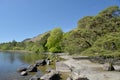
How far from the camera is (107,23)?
95.7ft

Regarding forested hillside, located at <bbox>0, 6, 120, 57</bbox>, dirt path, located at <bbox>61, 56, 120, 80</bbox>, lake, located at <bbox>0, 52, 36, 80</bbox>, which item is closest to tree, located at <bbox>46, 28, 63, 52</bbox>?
lake, located at <bbox>0, 52, 36, 80</bbox>

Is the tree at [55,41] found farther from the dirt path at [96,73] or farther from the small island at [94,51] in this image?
the dirt path at [96,73]

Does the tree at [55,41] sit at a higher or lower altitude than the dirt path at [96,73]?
higher

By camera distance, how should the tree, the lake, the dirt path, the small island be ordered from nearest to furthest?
1. the dirt path
2. the small island
3. the lake
4. the tree

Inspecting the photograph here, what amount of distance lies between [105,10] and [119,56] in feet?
30.3

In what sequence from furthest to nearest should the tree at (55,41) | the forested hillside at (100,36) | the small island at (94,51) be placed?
1. the tree at (55,41)
2. the forested hillside at (100,36)
3. the small island at (94,51)

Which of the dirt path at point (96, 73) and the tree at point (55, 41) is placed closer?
the dirt path at point (96, 73)

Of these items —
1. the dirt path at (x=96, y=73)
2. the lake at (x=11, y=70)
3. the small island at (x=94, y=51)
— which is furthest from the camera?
the lake at (x=11, y=70)

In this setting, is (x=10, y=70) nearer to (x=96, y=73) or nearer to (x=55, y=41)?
(x=96, y=73)

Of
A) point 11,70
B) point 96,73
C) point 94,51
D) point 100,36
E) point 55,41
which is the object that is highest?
point 55,41

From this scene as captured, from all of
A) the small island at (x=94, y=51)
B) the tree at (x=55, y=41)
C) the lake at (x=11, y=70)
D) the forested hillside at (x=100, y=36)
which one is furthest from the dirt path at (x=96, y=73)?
the tree at (x=55, y=41)

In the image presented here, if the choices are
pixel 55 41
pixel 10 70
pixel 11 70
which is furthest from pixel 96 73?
pixel 55 41

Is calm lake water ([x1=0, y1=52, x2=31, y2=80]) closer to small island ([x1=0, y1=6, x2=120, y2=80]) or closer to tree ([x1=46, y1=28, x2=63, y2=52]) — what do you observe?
small island ([x1=0, y1=6, x2=120, y2=80])

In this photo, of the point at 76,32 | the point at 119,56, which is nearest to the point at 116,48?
the point at 119,56
